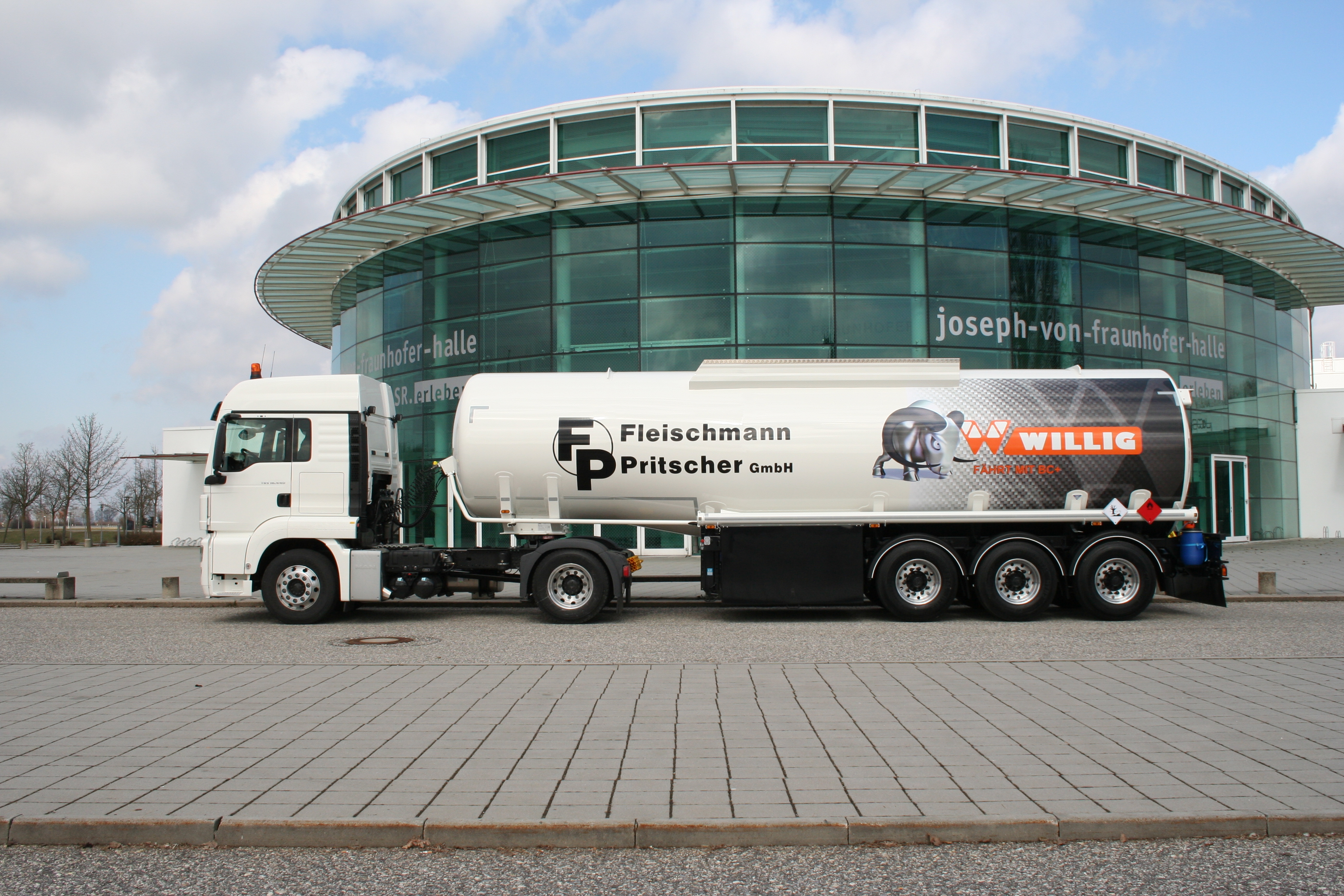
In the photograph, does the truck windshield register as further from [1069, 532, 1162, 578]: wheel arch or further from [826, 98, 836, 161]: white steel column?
[826, 98, 836, 161]: white steel column

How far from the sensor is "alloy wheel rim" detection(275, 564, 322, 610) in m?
12.3

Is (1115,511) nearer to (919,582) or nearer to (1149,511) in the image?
(1149,511)

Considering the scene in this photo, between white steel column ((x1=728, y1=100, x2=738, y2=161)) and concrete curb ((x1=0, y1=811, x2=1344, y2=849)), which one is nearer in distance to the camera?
concrete curb ((x1=0, y1=811, x2=1344, y2=849))

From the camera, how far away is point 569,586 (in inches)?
480

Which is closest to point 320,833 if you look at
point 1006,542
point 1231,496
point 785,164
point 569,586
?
point 569,586

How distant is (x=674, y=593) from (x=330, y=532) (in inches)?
224

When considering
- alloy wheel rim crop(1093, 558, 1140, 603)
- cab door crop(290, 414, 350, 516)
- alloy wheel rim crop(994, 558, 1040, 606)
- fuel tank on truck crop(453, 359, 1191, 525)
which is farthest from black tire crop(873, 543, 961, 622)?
cab door crop(290, 414, 350, 516)

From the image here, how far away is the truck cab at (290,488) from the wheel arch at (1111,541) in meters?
9.21

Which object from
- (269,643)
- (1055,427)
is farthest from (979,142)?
(269,643)

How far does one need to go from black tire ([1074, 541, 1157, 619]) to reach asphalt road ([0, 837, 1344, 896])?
8.23m

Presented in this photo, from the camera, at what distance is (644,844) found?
426 cm

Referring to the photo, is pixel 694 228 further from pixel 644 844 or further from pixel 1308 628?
pixel 644 844

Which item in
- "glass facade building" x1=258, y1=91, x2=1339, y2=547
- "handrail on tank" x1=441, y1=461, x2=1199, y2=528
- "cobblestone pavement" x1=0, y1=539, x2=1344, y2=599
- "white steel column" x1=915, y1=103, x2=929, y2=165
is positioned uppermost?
"white steel column" x1=915, y1=103, x2=929, y2=165

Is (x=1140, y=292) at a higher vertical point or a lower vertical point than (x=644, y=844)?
higher
